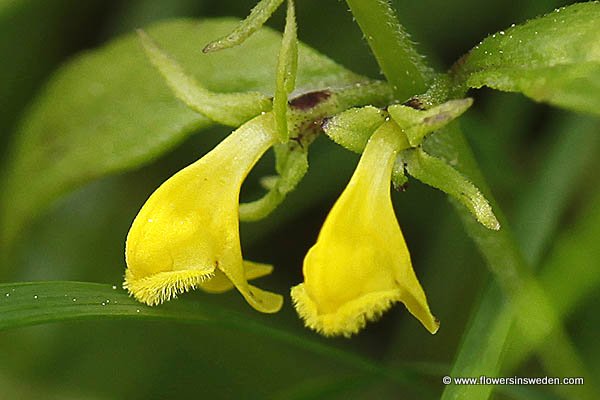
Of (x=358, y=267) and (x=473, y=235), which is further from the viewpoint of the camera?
(x=473, y=235)

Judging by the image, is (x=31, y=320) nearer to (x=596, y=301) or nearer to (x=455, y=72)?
(x=455, y=72)

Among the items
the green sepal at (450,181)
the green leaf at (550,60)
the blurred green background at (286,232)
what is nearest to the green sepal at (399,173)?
the green sepal at (450,181)

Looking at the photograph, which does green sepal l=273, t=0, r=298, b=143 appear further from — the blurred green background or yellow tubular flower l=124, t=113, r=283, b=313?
the blurred green background

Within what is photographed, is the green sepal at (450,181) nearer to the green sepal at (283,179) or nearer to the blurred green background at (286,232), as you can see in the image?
the green sepal at (283,179)

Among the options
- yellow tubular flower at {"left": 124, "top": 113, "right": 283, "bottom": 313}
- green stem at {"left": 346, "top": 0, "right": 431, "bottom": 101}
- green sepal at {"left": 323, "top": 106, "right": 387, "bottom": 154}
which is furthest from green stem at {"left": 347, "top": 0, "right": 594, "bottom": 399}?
yellow tubular flower at {"left": 124, "top": 113, "right": 283, "bottom": 313}

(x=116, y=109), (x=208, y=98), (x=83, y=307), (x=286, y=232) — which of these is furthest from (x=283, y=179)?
(x=286, y=232)

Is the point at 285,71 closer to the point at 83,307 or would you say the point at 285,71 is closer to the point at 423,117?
the point at 423,117

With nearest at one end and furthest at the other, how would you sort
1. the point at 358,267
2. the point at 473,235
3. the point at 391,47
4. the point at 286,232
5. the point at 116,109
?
the point at 358,267
the point at 391,47
the point at 473,235
the point at 116,109
the point at 286,232
